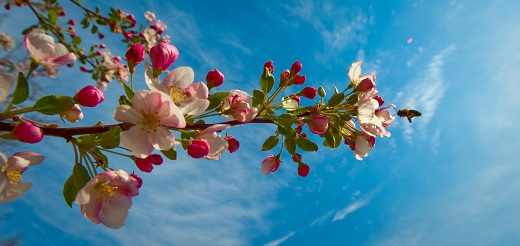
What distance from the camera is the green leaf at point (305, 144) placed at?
5.31ft

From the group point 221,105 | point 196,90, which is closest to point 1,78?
point 196,90

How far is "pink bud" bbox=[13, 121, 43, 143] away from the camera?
0.99m

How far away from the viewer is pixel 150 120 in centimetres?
114

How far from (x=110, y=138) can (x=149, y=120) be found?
5.3 inches

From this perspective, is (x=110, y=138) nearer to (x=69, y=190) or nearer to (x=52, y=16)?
(x=69, y=190)

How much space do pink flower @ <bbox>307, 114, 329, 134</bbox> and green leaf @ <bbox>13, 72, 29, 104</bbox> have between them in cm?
100

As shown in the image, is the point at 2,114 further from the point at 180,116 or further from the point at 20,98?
the point at 180,116

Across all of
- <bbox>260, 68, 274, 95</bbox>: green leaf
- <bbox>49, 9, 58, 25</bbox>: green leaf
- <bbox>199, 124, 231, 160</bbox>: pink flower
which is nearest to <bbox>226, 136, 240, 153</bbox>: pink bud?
<bbox>199, 124, 231, 160</bbox>: pink flower

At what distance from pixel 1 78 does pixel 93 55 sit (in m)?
3.87

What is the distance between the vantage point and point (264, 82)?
1.51 meters

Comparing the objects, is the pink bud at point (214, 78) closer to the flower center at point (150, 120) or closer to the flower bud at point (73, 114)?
the flower center at point (150, 120)

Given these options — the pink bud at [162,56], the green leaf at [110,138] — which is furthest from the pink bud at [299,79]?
the green leaf at [110,138]

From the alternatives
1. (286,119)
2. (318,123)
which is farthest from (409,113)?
(286,119)

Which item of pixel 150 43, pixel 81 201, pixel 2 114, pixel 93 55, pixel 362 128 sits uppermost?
pixel 150 43
